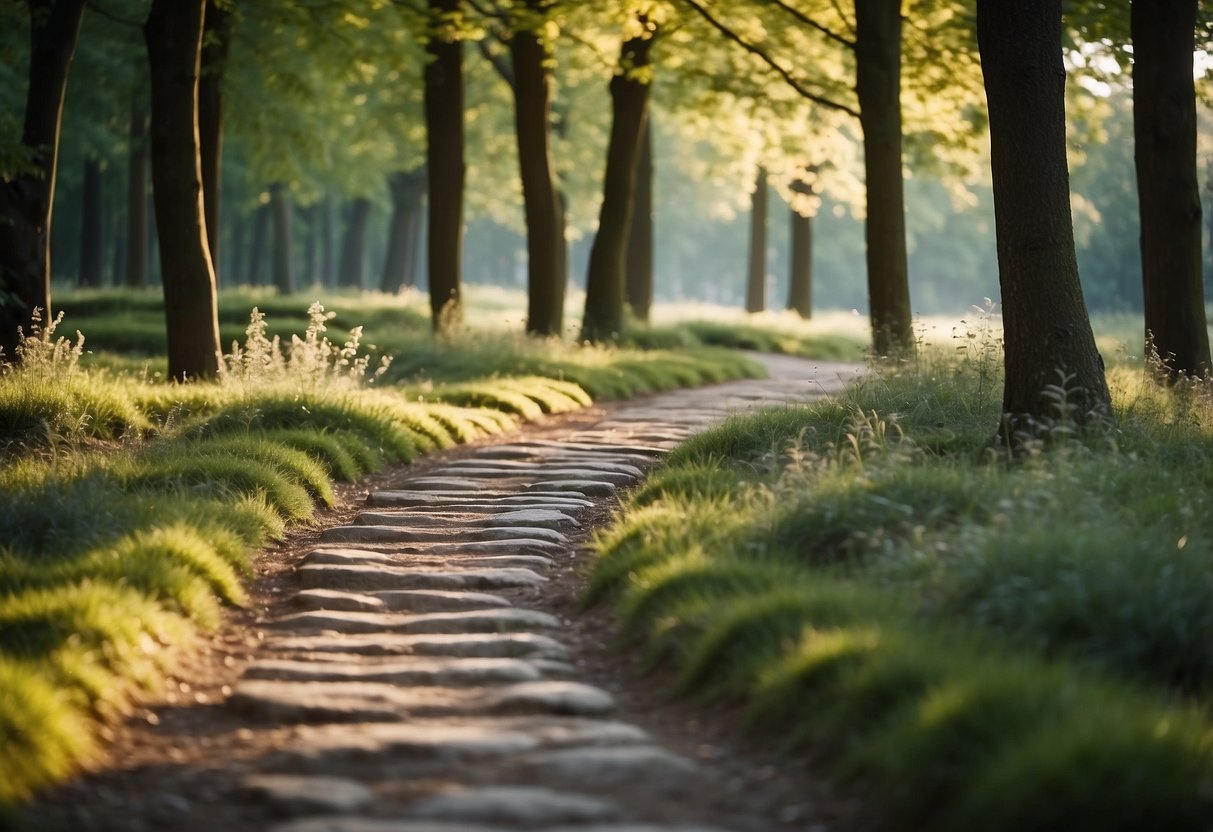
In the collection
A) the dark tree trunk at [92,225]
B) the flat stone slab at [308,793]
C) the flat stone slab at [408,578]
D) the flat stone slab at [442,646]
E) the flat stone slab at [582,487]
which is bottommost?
the flat stone slab at [308,793]

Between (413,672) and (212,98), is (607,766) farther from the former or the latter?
(212,98)

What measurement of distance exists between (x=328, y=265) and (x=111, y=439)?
3955 centimetres

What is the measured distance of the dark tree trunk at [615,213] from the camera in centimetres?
2122

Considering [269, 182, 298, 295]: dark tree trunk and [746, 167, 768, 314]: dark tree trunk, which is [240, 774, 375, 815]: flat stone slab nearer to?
[746, 167, 768, 314]: dark tree trunk

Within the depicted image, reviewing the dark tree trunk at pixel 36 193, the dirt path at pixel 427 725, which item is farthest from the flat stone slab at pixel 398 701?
the dark tree trunk at pixel 36 193

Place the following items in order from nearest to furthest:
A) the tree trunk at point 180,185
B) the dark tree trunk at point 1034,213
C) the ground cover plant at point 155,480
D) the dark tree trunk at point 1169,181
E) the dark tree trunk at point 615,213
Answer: the ground cover plant at point 155,480 < the dark tree trunk at point 1034,213 < the dark tree trunk at point 1169,181 < the tree trunk at point 180,185 < the dark tree trunk at point 615,213

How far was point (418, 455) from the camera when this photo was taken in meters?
11.6

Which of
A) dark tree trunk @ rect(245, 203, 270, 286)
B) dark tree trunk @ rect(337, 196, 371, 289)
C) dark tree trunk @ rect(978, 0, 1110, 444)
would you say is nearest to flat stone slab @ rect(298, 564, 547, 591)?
dark tree trunk @ rect(978, 0, 1110, 444)

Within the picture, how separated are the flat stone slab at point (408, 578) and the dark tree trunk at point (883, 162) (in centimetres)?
871

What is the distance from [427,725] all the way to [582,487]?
4935mm

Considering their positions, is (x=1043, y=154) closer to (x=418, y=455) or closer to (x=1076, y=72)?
(x=418, y=455)

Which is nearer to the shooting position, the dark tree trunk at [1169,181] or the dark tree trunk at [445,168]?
the dark tree trunk at [1169,181]

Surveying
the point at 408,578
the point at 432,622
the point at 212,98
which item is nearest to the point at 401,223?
the point at 212,98

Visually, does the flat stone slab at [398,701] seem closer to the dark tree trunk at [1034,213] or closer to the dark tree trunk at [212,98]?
the dark tree trunk at [1034,213]
